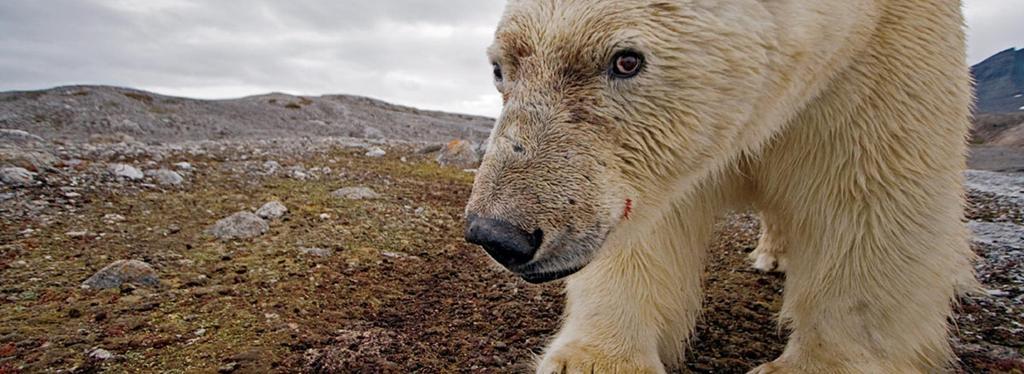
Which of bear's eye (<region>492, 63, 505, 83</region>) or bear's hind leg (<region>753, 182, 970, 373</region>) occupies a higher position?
bear's eye (<region>492, 63, 505, 83</region>)

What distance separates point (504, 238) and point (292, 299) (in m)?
1.60

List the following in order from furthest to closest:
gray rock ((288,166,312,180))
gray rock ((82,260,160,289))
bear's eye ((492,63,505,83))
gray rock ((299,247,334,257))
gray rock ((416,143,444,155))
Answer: gray rock ((416,143,444,155)) → gray rock ((288,166,312,180)) → gray rock ((299,247,334,257)) → gray rock ((82,260,160,289)) → bear's eye ((492,63,505,83))

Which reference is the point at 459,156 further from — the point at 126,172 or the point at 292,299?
the point at 292,299

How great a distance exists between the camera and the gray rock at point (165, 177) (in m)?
5.08

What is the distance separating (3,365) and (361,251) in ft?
5.86

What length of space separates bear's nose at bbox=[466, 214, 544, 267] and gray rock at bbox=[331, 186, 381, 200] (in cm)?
371

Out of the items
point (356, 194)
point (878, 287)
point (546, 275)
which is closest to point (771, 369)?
point (878, 287)

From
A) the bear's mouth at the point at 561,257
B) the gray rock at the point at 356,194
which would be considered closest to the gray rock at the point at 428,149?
the gray rock at the point at 356,194

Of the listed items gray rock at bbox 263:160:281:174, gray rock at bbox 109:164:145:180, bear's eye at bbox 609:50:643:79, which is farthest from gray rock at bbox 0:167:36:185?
bear's eye at bbox 609:50:643:79

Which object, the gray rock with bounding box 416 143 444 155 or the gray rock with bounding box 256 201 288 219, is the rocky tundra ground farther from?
the gray rock with bounding box 416 143 444 155

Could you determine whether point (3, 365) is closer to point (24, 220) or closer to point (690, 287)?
point (24, 220)

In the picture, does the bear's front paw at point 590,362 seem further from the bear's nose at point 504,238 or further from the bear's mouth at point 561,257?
the bear's nose at point 504,238

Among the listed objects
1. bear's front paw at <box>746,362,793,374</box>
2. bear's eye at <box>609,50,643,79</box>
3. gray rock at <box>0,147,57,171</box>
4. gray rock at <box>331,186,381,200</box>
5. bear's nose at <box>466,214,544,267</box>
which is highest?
bear's eye at <box>609,50,643,79</box>

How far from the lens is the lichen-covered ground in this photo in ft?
7.32
